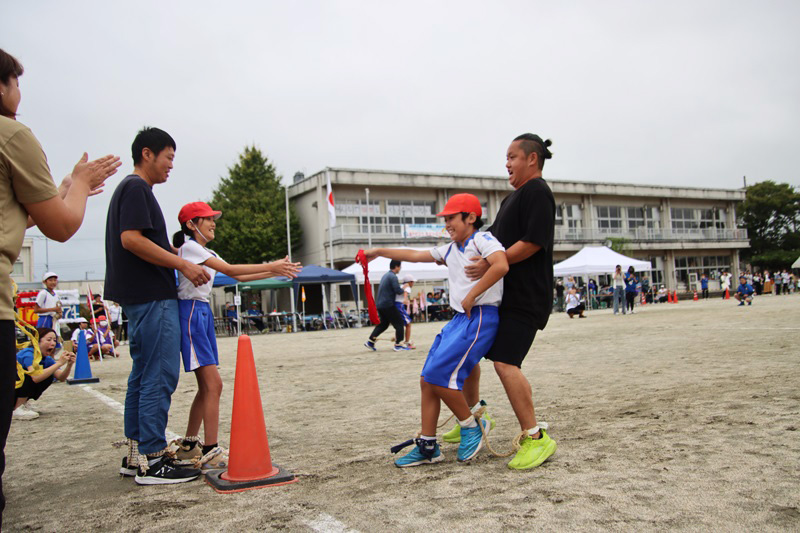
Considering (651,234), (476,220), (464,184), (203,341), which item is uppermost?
(464,184)

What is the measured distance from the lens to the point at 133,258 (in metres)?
3.55

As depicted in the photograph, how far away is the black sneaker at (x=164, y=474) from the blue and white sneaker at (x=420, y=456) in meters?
1.20

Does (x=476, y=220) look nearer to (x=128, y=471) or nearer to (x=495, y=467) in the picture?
(x=495, y=467)

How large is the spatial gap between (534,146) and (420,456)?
1997 millimetres

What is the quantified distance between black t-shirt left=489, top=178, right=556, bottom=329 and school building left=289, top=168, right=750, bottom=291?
30.9 m

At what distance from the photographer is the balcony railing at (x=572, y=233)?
1560 inches

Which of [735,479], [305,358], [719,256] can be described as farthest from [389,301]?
[719,256]

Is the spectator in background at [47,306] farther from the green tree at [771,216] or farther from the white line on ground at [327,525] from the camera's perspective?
the green tree at [771,216]

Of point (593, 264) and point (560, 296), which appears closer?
point (593, 264)

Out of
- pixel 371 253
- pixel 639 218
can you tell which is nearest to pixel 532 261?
pixel 371 253

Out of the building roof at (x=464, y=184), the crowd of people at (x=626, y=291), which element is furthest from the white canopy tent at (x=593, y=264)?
the building roof at (x=464, y=184)

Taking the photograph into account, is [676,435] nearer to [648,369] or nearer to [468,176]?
[648,369]

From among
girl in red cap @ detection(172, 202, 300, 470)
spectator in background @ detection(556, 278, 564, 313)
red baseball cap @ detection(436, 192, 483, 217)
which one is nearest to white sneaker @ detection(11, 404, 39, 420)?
girl in red cap @ detection(172, 202, 300, 470)

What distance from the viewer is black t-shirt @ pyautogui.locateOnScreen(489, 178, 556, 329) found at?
3520 mm
